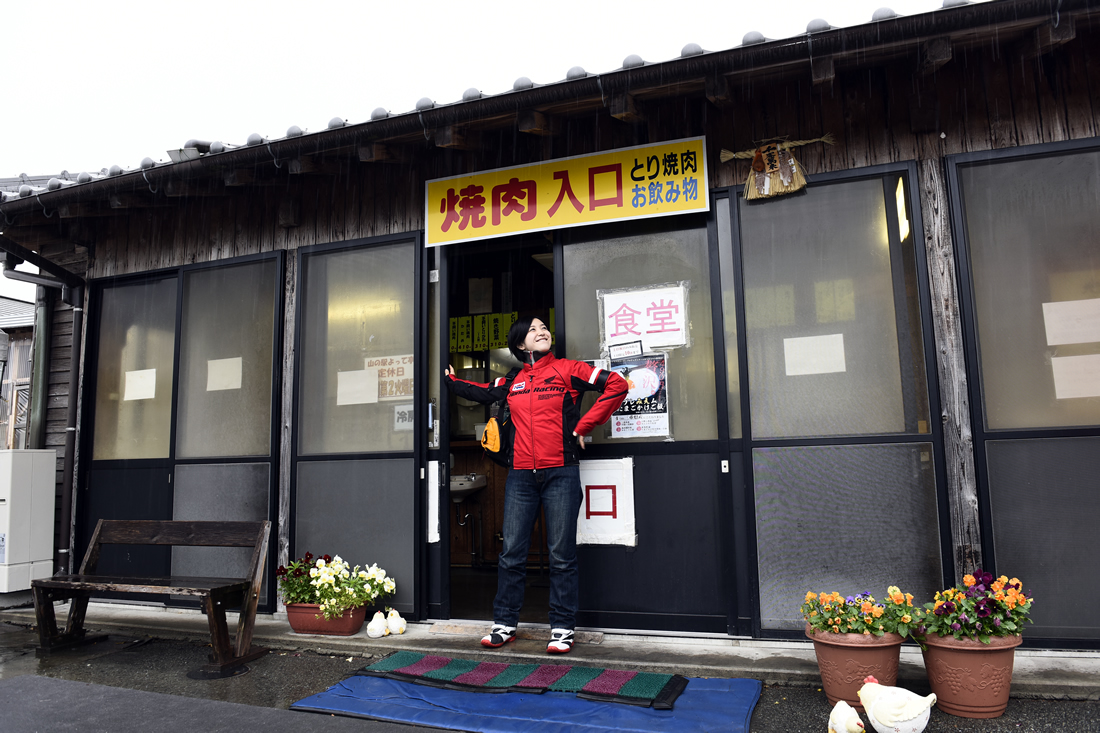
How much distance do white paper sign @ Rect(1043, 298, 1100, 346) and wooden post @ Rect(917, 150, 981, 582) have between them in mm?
463

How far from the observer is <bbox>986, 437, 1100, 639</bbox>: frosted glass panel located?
3.74 m

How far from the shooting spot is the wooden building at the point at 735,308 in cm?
391

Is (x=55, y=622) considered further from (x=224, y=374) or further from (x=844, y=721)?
(x=844, y=721)

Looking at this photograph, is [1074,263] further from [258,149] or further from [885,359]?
[258,149]

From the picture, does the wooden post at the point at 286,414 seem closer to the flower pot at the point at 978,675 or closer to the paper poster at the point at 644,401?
the paper poster at the point at 644,401

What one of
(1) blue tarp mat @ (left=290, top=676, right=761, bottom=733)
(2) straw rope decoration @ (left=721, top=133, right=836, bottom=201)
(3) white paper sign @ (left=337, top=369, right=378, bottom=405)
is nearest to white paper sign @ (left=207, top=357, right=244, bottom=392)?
(3) white paper sign @ (left=337, top=369, right=378, bottom=405)

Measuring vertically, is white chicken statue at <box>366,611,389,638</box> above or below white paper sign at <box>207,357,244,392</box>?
below

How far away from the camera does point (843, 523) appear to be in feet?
13.5

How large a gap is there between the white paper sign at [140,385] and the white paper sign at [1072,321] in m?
6.65

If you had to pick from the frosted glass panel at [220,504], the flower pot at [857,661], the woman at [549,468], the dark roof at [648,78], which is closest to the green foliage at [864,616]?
the flower pot at [857,661]

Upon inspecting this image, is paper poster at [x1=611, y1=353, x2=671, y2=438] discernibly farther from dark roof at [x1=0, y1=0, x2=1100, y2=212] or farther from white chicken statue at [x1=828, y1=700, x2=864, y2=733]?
white chicken statue at [x1=828, y1=700, x2=864, y2=733]

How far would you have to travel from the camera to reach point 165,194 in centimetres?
547

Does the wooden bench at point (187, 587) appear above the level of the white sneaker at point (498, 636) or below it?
above

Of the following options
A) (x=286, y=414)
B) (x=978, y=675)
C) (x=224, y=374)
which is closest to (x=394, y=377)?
(x=286, y=414)
